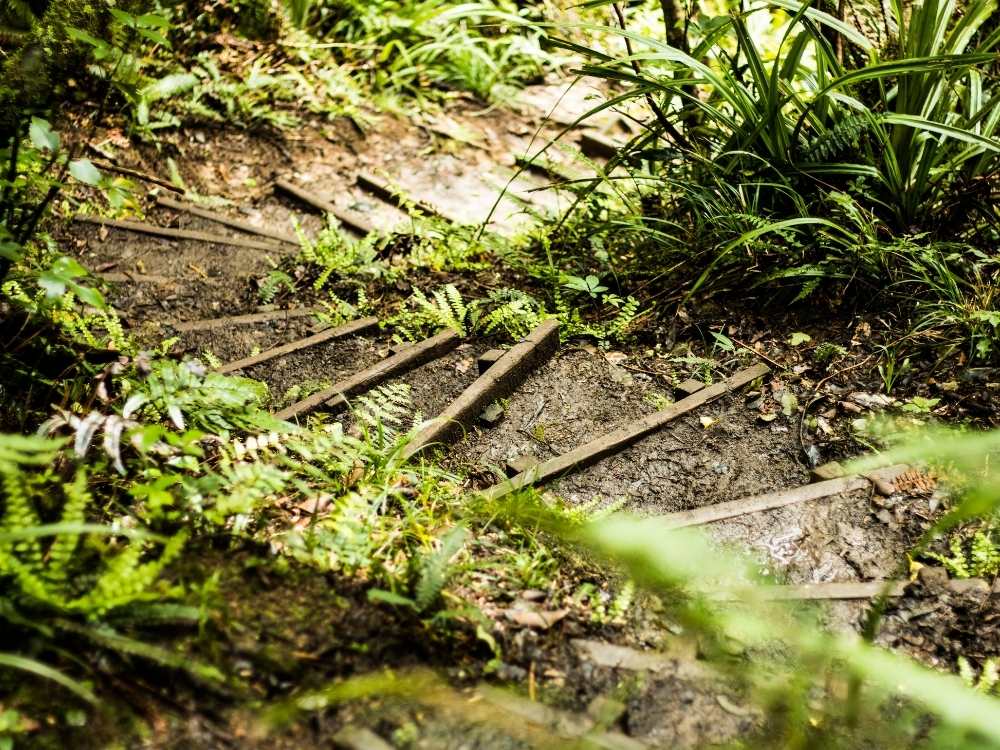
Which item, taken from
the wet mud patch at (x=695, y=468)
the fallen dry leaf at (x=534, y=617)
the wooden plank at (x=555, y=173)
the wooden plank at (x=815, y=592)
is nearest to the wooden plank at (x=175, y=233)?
the wooden plank at (x=555, y=173)

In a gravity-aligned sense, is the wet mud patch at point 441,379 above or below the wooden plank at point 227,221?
below

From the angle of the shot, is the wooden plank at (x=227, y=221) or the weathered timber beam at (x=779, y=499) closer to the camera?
the weathered timber beam at (x=779, y=499)

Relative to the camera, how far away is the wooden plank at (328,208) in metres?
4.59

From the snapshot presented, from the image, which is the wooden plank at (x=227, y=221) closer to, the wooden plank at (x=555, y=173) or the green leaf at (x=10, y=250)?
the wooden plank at (x=555, y=173)

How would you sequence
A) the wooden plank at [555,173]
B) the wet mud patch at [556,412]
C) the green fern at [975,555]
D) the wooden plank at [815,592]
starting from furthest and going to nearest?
the wooden plank at [555,173]
the wet mud patch at [556,412]
the green fern at [975,555]
the wooden plank at [815,592]

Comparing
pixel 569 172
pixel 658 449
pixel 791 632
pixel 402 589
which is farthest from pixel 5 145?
pixel 569 172

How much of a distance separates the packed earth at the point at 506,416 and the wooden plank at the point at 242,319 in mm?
26

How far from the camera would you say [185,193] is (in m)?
4.83

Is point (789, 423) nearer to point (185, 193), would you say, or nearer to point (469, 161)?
point (469, 161)

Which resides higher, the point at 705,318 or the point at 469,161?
the point at 469,161

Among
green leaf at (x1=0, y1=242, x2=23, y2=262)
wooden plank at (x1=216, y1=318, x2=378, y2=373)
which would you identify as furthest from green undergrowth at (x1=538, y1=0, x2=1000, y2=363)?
green leaf at (x1=0, y1=242, x2=23, y2=262)

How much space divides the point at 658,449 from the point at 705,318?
37.6 inches

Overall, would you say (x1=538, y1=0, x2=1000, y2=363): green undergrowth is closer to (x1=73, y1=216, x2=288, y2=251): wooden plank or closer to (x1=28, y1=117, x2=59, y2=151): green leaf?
(x1=73, y1=216, x2=288, y2=251): wooden plank

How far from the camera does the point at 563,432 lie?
314 centimetres
